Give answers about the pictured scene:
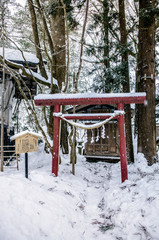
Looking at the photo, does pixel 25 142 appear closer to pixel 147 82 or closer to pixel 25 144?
pixel 25 144

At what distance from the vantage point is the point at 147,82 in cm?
717

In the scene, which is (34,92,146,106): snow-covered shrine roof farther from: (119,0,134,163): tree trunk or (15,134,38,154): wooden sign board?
(119,0,134,163): tree trunk

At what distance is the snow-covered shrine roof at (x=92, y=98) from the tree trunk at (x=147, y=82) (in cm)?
228

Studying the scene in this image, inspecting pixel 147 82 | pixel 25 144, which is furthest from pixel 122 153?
pixel 147 82

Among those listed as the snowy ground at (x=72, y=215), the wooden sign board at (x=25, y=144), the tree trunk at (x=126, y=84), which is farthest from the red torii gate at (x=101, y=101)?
the tree trunk at (x=126, y=84)

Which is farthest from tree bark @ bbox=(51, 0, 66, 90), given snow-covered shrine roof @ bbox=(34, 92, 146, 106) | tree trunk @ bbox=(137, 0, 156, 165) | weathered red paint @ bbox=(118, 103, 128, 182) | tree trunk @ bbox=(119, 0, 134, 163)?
weathered red paint @ bbox=(118, 103, 128, 182)

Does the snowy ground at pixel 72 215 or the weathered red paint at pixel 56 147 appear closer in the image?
the snowy ground at pixel 72 215

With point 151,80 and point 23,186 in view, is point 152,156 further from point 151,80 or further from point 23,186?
point 23,186

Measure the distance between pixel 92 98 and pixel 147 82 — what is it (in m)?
3.36

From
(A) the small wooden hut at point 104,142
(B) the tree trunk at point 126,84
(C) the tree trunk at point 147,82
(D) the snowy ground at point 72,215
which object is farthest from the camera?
(A) the small wooden hut at point 104,142

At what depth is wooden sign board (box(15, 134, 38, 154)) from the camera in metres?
4.28

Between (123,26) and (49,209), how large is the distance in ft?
31.2

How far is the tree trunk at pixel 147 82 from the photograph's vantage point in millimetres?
6941

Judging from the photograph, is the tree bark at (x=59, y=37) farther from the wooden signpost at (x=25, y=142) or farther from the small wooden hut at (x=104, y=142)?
the wooden signpost at (x=25, y=142)
